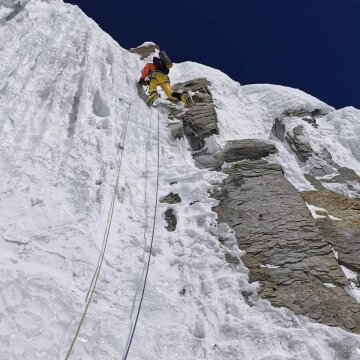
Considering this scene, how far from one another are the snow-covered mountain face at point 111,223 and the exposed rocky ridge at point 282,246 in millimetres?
242

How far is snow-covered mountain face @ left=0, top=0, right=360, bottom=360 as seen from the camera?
554cm

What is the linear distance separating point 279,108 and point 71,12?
9181 mm

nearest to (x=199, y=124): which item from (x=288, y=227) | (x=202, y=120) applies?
(x=202, y=120)

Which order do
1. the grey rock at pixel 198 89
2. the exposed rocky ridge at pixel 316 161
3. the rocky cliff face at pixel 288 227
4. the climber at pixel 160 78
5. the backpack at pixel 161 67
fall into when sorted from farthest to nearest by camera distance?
the grey rock at pixel 198 89 → the backpack at pixel 161 67 → the climber at pixel 160 78 → the exposed rocky ridge at pixel 316 161 → the rocky cliff face at pixel 288 227

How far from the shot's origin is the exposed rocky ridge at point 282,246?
6418mm

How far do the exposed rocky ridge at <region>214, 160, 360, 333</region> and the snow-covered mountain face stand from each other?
24 cm

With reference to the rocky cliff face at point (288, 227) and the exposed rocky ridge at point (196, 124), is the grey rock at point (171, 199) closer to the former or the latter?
the rocky cliff face at point (288, 227)

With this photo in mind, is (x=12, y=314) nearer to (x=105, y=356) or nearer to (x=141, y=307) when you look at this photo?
(x=105, y=356)

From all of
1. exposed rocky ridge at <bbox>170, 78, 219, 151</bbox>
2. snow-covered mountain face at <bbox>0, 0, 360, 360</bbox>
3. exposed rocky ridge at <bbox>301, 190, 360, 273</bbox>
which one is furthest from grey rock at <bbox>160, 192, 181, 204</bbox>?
exposed rocky ridge at <bbox>170, 78, 219, 151</bbox>

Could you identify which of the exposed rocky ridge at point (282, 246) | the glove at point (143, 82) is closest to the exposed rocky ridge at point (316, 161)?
the exposed rocky ridge at point (282, 246)

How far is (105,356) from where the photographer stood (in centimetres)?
520

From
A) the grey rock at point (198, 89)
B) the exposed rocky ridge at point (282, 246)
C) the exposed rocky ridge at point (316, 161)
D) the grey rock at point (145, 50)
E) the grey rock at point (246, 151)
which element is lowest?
the exposed rocky ridge at point (282, 246)

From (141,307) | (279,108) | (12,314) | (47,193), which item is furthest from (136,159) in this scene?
(279,108)

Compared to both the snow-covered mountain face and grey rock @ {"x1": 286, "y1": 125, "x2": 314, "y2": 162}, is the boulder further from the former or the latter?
grey rock @ {"x1": 286, "y1": 125, "x2": 314, "y2": 162}
